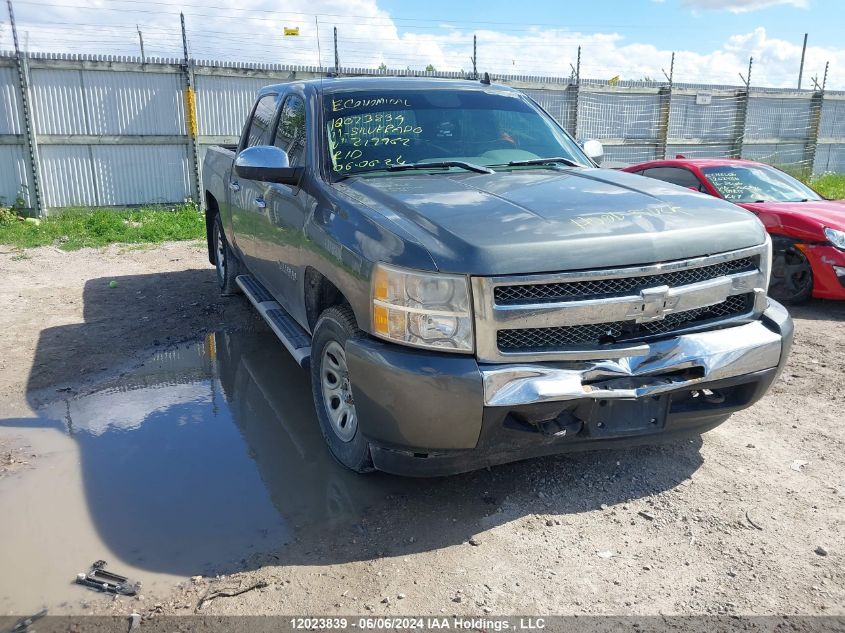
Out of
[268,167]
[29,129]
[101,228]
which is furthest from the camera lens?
[29,129]

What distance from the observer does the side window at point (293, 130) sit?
4410mm

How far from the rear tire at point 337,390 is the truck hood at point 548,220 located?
23.5 inches

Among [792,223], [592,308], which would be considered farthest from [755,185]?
[592,308]

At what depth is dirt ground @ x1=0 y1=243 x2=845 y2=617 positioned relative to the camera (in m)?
2.75

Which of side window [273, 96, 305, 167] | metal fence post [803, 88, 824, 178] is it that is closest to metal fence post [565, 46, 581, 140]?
metal fence post [803, 88, 824, 178]

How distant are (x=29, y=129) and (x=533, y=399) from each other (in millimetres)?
11724

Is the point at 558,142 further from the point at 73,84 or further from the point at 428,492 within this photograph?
the point at 73,84

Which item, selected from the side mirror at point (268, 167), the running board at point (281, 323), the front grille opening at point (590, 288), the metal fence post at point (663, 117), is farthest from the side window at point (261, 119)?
the metal fence post at point (663, 117)

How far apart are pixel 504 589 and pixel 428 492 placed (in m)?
0.83

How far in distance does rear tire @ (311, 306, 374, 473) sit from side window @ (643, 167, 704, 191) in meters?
5.56

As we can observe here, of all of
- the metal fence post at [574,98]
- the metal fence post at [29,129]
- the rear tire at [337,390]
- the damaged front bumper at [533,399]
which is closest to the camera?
the damaged front bumper at [533,399]

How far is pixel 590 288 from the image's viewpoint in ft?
9.96

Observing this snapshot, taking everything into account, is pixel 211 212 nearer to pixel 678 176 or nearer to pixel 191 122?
pixel 678 176

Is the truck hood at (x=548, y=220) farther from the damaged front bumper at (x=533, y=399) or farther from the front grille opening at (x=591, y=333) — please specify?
the damaged front bumper at (x=533, y=399)
